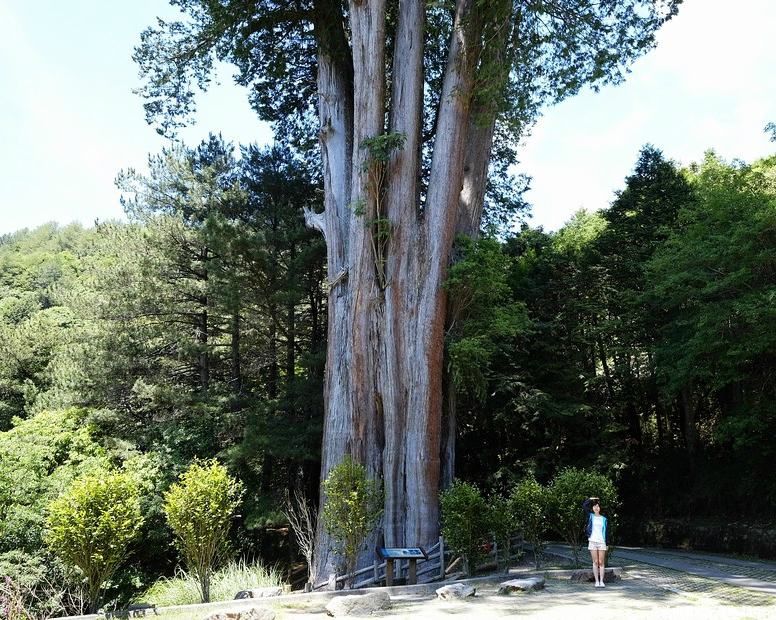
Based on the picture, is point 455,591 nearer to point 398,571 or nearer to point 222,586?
point 398,571

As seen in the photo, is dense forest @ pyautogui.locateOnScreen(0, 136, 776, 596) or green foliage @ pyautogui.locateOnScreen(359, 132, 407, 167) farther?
dense forest @ pyautogui.locateOnScreen(0, 136, 776, 596)

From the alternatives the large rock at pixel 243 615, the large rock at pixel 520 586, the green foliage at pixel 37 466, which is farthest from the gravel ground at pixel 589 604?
the green foliage at pixel 37 466

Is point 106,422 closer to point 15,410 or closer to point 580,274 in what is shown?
point 15,410

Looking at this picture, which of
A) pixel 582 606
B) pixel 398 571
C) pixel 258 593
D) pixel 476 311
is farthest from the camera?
pixel 476 311

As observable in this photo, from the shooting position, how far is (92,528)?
7.57 metres

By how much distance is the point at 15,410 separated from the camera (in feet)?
83.9

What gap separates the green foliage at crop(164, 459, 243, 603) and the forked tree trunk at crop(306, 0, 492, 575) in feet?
12.3

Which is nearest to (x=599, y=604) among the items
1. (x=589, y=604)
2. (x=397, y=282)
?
(x=589, y=604)

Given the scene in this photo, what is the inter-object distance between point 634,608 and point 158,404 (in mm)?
15666

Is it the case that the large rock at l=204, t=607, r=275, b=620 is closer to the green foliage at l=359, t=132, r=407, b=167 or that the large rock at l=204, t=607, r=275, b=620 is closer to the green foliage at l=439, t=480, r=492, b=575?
the green foliage at l=439, t=480, r=492, b=575

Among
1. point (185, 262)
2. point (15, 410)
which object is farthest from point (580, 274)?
point (15, 410)

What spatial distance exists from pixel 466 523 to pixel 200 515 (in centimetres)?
406

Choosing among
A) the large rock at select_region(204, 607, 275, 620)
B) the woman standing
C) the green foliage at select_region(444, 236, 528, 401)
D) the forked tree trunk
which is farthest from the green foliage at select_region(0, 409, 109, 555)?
the woman standing

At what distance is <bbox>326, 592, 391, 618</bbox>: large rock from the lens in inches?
273
